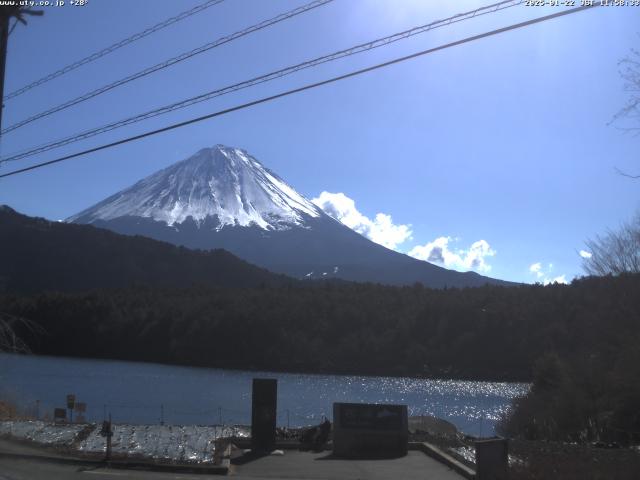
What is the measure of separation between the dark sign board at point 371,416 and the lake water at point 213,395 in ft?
36.0

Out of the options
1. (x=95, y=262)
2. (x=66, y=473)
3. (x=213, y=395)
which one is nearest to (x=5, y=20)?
(x=66, y=473)

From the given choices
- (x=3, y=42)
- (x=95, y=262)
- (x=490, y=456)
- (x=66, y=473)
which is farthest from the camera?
(x=95, y=262)

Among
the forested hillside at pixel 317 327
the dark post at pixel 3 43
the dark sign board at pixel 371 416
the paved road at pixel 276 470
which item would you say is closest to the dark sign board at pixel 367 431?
Result: the dark sign board at pixel 371 416

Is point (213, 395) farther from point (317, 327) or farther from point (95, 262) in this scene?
point (95, 262)

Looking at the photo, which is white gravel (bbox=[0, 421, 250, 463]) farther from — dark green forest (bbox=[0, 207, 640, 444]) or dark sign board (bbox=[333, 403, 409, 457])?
dark green forest (bbox=[0, 207, 640, 444])

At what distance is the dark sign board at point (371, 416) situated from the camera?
1692 centimetres

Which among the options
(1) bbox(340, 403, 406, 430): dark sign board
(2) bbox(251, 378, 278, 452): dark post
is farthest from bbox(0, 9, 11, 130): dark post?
(1) bbox(340, 403, 406, 430): dark sign board

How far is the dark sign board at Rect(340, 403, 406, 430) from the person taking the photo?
16922 millimetres

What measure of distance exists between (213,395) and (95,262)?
89.2 m

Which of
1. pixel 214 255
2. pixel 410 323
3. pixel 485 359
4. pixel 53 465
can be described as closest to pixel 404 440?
pixel 53 465

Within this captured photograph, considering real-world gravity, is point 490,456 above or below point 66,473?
above

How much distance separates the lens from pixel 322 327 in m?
98.2

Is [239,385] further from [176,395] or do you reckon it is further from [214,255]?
[214,255]

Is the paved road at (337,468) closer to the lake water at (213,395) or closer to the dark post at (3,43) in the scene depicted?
the dark post at (3,43)
